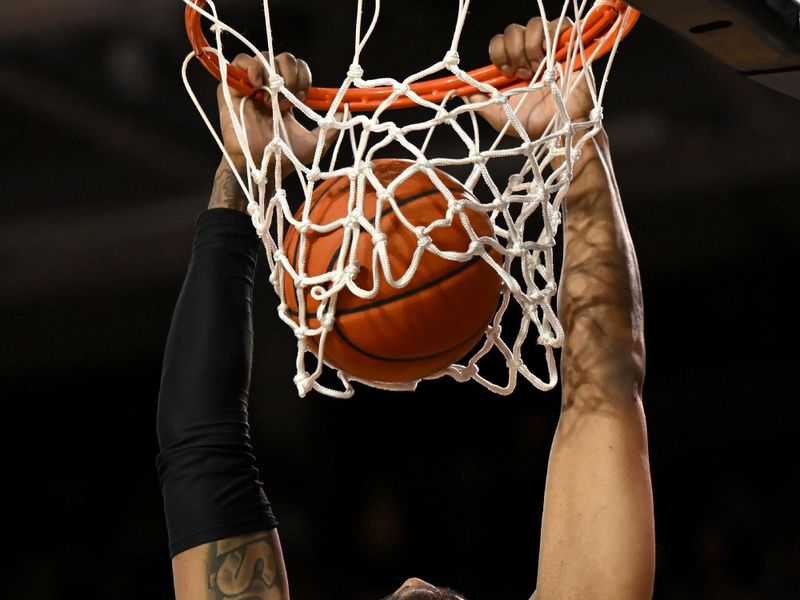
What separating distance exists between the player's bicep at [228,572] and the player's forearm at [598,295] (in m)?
0.38

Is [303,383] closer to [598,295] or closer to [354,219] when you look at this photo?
[354,219]

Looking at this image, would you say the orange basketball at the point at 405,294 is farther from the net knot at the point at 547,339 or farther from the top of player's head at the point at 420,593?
the top of player's head at the point at 420,593

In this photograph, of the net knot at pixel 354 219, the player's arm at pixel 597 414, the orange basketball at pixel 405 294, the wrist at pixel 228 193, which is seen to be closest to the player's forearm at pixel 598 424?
the player's arm at pixel 597 414

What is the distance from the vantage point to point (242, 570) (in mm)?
1063

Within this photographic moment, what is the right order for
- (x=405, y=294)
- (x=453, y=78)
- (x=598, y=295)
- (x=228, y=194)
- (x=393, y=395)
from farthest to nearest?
(x=393, y=395), (x=453, y=78), (x=228, y=194), (x=598, y=295), (x=405, y=294)

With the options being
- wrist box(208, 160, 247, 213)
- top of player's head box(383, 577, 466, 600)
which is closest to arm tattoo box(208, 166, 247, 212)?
wrist box(208, 160, 247, 213)

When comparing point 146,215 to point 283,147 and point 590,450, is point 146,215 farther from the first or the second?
point 590,450

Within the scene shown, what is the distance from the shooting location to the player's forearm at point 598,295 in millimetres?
1126

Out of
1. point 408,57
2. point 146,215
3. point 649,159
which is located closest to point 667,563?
point 649,159

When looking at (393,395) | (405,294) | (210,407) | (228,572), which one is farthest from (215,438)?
(393,395)

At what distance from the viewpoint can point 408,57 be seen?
2.48 metres

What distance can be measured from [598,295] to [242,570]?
500 millimetres

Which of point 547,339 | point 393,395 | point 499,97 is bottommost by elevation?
point 393,395

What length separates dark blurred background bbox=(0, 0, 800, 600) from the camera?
2.75 meters
